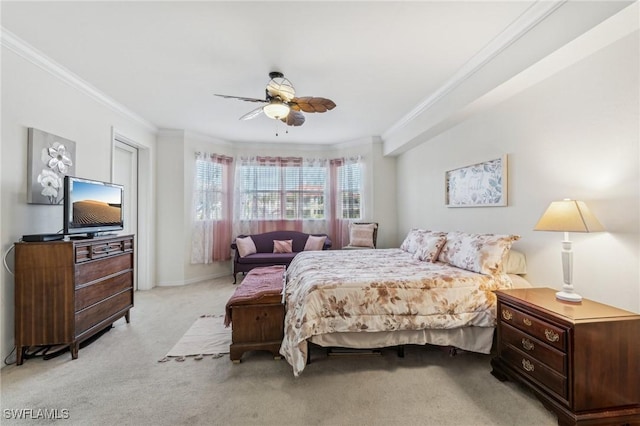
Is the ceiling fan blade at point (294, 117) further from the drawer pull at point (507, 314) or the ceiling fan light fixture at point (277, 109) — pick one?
the drawer pull at point (507, 314)

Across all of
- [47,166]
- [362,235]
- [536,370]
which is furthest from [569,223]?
[47,166]

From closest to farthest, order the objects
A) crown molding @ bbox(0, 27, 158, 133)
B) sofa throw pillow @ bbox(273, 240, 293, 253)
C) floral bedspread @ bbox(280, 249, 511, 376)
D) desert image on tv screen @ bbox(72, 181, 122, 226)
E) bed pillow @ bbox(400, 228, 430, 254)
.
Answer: floral bedspread @ bbox(280, 249, 511, 376), crown molding @ bbox(0, 27, 158, 133), desert image on tv screen @ bbox(72, 181, 122, 226), bed pillow @ bbox(400, 228, 430, 254), sofa throw pillow @ bbox(273, 240, 293, 253)

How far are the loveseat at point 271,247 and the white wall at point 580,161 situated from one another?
9.64ft

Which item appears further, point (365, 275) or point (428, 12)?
point (365, 275)

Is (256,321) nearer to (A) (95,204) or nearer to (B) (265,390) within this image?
(B) (265,390)

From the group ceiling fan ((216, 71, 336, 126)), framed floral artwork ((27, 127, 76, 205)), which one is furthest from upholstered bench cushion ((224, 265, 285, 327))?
framed floral artwork ((27, 127, 76, 205))

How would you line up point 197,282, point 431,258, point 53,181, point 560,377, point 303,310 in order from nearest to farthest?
point 560,377 → point 303,310 → point 53,181 → point 431,258 → point 197,282

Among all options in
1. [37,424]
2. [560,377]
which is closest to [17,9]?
[37,424]

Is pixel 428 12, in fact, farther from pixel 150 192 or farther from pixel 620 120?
pixel 150 192

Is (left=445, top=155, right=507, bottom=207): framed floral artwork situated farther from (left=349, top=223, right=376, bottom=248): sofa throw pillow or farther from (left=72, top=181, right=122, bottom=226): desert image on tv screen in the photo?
(left=72, top=181, right=122, bottom=226): desert image on tv screen

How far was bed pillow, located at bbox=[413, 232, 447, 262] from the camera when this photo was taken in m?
3.04

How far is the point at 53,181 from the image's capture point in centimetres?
263

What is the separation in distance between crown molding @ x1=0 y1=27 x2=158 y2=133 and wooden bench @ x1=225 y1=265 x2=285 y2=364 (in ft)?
9.29

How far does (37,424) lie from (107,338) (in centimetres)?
121
